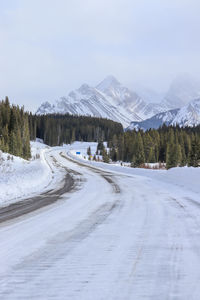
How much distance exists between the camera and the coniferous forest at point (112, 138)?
54.2 metres

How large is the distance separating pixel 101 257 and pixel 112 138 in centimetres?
11115

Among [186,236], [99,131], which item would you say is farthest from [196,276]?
[99,131]

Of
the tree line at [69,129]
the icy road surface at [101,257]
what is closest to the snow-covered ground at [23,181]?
the icy road surface at [101,257]

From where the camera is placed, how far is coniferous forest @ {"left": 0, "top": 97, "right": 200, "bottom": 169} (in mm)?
54191

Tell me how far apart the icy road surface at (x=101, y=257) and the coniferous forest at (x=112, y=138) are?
41.6m

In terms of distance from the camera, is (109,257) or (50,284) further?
(109,257)

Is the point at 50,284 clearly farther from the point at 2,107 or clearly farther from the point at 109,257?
the point at 2,107

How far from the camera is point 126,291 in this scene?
2158mm

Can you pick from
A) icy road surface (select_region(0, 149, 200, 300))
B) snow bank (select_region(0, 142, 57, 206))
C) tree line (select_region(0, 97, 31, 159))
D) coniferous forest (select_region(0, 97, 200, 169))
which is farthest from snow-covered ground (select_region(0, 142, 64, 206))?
coniferous forest (select_region(0, 97, 200, 169))

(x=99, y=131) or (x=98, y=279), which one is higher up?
(x=99, y=131)

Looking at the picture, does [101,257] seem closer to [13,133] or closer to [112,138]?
[13,133]

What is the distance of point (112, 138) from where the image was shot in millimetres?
113688

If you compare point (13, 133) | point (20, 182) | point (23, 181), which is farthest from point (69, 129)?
point (20, 182)

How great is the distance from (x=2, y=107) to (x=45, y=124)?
61147 mm
